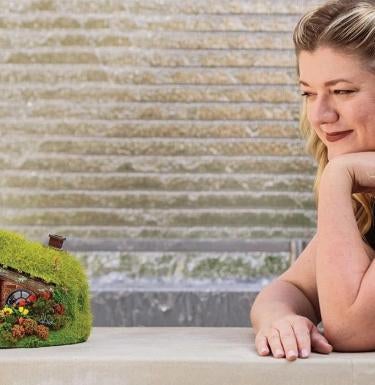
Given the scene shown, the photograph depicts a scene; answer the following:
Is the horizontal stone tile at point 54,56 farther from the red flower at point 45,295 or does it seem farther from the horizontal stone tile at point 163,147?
the red flower at point 45,295

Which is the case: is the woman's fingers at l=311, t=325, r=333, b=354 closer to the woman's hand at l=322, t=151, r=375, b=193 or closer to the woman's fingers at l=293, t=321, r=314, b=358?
the woman's fingers at l=293, t=321, r=314, b=358

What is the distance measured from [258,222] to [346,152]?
267 centimetres

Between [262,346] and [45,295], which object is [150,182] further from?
[262,346]

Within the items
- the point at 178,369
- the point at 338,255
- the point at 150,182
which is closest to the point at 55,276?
the point at 178,369

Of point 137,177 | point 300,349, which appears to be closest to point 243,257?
point 137,177

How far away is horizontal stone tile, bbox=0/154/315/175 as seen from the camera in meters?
4.27

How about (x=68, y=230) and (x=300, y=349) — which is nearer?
(x=300, y=349)

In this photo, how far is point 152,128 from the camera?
4285 millimetres

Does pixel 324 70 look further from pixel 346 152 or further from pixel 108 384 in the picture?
pixel 108 384

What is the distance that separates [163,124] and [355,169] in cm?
279

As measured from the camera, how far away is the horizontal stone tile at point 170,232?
166 inches

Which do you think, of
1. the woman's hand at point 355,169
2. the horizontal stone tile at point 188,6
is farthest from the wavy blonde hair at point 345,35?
the horizontal stone tile at point 188,6

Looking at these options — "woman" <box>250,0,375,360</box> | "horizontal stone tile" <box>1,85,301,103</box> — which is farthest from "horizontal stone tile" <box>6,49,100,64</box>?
"woman" <box>250,0,375,360</box>

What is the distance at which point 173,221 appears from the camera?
4.24 metres
